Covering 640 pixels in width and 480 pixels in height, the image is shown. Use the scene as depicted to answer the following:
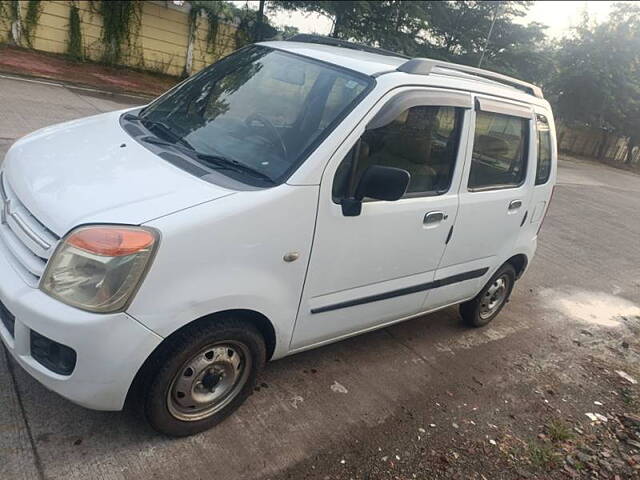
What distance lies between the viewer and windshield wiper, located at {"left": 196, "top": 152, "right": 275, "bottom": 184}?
8.53 feet

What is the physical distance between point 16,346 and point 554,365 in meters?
3.97

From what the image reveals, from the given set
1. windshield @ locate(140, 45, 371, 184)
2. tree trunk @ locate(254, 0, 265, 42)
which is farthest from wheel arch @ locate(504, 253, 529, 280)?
tree trunk @ locate(254, 0, 265, 42)

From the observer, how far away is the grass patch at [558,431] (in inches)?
134

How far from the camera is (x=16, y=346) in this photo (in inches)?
90.0

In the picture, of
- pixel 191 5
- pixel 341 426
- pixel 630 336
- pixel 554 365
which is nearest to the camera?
pixel 341 426

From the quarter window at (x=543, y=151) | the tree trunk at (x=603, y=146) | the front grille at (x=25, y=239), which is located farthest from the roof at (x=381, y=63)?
the tree trunk at (x=603, y=146)

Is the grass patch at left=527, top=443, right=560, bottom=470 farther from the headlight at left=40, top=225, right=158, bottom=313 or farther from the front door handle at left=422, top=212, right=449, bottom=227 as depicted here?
the headlight at left=40, top=225, right=158, bottom=313

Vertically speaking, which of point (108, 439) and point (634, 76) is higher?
point (634, 76)

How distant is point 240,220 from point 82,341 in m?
0.82

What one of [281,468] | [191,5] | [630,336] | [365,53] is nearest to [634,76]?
[191,5]

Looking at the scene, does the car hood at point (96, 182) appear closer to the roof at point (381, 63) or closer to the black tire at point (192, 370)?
the black tire at point (192, 370)

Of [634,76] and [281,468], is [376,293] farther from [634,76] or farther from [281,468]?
[634,76]

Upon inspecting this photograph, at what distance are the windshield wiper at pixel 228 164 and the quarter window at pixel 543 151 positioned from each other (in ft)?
8.76

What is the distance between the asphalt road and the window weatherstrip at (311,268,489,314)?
2.10 ft
